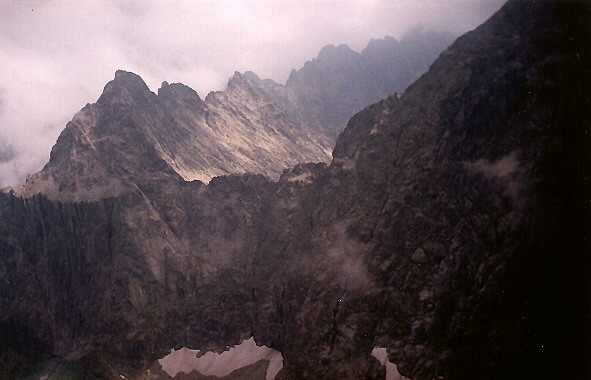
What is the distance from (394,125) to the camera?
134 m

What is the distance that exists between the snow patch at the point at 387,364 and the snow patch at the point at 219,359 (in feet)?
116

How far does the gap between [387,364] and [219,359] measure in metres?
60.6

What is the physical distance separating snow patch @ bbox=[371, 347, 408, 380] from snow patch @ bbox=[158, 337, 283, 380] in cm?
3541

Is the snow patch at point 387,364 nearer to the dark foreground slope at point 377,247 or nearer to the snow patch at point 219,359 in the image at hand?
the dark foreground slope at point 377,247

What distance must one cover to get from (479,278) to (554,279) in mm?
16586

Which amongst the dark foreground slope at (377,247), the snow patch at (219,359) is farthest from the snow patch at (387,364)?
the snow patch at (219,359)

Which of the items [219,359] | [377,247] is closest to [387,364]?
[377,247]

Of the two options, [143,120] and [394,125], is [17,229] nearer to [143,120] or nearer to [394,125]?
[143,120]

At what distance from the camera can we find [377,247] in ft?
382

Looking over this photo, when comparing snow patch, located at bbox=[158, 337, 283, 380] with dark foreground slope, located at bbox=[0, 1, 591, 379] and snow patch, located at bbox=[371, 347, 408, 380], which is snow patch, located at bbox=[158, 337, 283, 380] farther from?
snow patch, located at bbox=[371, 347, 408, 380]

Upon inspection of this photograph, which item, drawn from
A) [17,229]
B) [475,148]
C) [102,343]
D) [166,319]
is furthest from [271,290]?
[17,229]

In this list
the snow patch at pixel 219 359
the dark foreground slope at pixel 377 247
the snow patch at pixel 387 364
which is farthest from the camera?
the snow patch at pixel 219 359

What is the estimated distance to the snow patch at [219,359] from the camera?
5059 inches

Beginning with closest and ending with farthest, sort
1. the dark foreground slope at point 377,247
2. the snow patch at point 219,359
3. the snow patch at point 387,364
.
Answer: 1. the dark foreground slope at point 377,247
2. the snow patch at point 387,364
3. the snow patch at point 219,359
